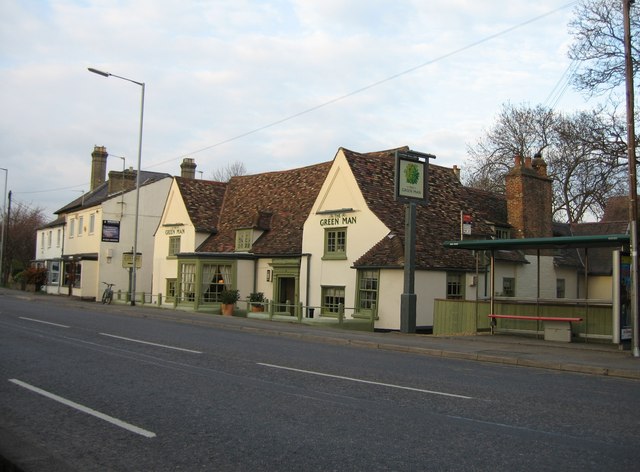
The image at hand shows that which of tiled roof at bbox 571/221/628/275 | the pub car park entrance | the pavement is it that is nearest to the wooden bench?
the pub car park entrance

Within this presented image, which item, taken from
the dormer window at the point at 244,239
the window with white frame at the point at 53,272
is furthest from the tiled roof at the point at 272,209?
the window with white frame at the point at 53,272

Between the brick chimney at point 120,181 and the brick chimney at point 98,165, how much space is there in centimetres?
536

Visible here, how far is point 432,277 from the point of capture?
86.1 feet

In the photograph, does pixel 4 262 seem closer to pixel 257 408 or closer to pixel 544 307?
pixel 544 307

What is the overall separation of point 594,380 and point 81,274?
37.4 m

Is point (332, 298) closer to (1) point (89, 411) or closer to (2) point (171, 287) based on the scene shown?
(2) point (171, 287)

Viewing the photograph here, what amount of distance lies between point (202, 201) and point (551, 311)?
2395 cm

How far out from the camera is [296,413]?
7.79m

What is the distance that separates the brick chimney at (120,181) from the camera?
149 feet

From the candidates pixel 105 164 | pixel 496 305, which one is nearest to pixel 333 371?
pixel 496 305

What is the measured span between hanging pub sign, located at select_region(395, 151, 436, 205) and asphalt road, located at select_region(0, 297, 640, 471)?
886 centimetres

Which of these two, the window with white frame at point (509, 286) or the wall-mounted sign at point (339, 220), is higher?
the wall-mounted sign at point (339, 220)

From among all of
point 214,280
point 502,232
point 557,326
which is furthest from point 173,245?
point 557,326

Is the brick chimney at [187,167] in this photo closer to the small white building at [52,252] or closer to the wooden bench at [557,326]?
the small white building at [52,252]
